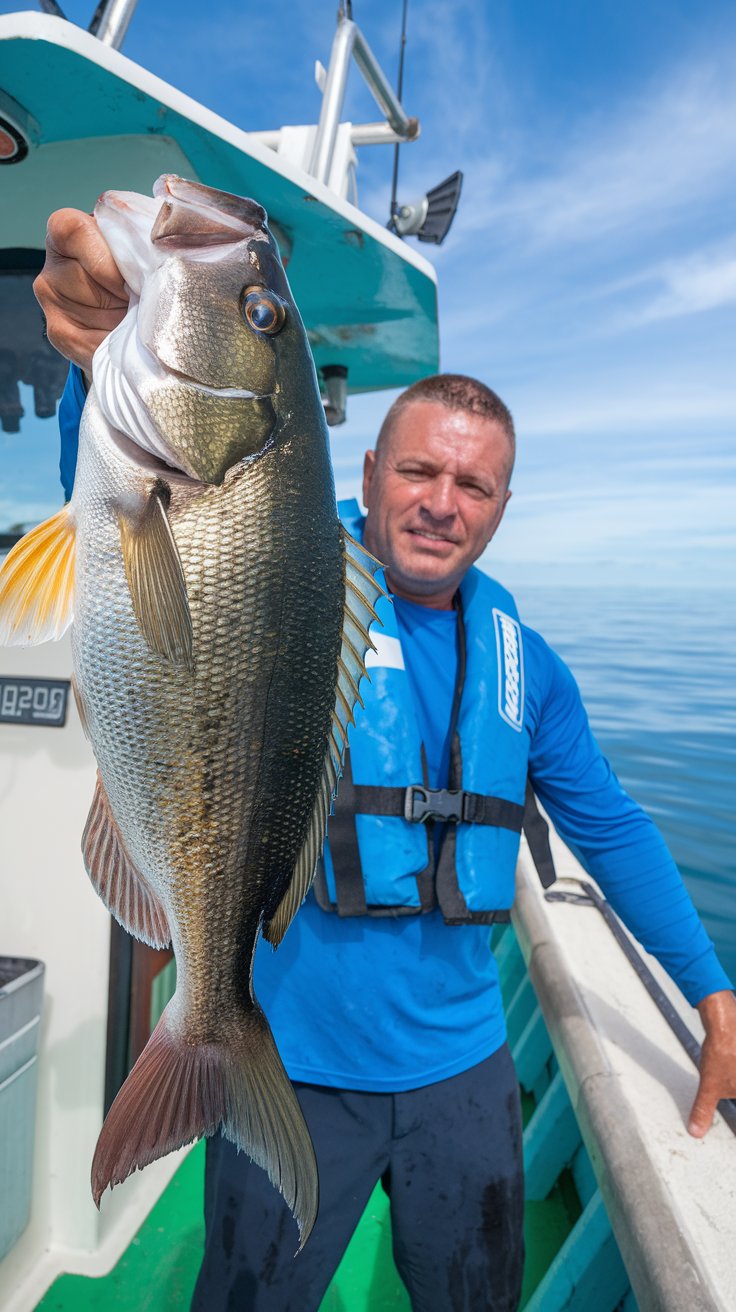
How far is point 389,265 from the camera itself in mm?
2768

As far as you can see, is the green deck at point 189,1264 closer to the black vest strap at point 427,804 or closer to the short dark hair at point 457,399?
the black vest strap at point 427,804

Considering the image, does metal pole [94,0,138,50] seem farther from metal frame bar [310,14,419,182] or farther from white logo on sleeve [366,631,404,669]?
white logo on sleeve [366,631,404,669]

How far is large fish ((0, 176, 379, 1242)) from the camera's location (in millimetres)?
1136

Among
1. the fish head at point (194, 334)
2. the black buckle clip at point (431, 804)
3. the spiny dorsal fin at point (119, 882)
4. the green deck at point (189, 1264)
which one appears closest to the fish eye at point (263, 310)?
the fish head at point (194, 334)

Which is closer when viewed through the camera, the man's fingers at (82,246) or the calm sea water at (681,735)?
the man's fingers at (82,246)

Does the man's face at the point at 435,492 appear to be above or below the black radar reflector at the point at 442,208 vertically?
below

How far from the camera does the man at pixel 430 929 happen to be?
1.85 meters

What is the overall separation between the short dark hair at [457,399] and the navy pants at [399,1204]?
176cm

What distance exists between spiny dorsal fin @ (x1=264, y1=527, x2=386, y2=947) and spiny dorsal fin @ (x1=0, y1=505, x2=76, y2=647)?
44cm

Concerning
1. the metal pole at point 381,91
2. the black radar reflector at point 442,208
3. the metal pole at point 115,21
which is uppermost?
the metal pole at point 381,91

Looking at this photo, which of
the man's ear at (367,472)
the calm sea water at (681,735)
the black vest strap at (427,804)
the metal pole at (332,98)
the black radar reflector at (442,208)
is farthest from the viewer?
the calm sea water at (681,735)

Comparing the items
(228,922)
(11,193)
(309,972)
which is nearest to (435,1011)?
(309,972)

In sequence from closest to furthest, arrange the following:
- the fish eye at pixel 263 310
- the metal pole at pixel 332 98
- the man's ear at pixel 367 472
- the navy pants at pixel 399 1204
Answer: the fish eye at pixel 263 310 → the navy pants at pixel 399 1204 → the man's ear at pixel 367 472 → the metal pole at pixel 332 98

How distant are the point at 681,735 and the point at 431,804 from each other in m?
10.3
